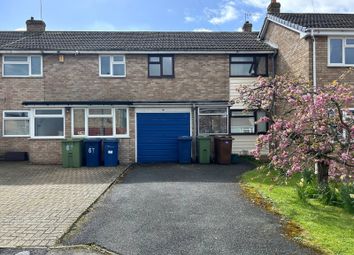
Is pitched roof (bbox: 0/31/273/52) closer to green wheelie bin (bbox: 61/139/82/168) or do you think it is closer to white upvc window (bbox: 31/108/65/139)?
white upvc window (bbox: 31/108/65/139)

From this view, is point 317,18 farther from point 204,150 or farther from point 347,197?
point 347,197

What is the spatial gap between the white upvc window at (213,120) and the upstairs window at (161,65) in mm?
2395

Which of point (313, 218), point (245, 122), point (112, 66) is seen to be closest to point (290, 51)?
point (245, 122)

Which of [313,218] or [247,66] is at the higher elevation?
[247,66]

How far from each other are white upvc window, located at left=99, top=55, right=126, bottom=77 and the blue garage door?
2478mm

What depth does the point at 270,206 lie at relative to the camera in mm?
7031

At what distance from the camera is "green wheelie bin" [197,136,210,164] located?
44.5ft

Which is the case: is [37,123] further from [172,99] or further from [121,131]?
[172,99]

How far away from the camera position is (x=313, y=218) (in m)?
6.14

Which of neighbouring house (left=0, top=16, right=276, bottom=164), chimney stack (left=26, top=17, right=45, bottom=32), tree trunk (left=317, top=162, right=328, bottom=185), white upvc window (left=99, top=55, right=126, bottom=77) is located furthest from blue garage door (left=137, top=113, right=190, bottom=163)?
chimney stack (left=26, top=17, right=45, bottom=32)

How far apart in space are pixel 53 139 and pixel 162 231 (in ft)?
31.6

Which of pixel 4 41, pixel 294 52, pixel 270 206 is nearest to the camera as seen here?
pixel 270 206

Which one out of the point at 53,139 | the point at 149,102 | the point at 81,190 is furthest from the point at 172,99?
the point at 81,190

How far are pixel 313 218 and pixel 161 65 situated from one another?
35.4ft
